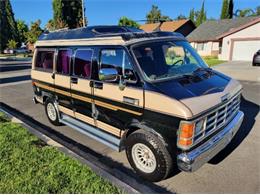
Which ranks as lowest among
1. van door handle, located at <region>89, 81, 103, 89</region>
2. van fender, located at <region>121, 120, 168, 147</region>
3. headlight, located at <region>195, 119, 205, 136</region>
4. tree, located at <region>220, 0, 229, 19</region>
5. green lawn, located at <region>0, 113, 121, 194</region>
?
green lawn, located at <region>0, 113, 121, 194</region>

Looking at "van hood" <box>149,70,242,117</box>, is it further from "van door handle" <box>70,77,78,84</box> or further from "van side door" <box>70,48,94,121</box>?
"van door handle" <box>70,77,78,84</box>

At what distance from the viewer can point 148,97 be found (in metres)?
3.50

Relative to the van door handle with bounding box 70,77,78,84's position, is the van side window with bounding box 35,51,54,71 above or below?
above

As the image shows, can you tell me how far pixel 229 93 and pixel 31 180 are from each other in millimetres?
3490

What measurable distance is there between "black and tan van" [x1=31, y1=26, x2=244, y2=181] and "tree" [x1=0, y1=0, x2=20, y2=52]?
2161 inches

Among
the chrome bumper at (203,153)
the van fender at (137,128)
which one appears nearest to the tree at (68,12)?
the van fender at (137,128)

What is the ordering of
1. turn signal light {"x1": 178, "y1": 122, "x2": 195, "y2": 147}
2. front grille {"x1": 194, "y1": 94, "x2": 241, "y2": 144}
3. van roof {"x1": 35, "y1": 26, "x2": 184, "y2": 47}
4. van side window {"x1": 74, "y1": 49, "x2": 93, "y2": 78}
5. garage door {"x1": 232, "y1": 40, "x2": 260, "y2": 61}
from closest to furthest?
turn signal light {"x1": 178, "y1": 122, "x2": 195, "y2": 147}
front grille {"x1": 194, "y1": 94, "x2": 241, "y2": 144}
van roof {"x1": 35, "y1": 26, "x2": 184, "y2": 47}
van side window {"x1": 74, "y1": 49, "x2": 93, "y2": 78}
garage door {"x1": 232, "y1": 40, "x2": 260, "y2": 61}

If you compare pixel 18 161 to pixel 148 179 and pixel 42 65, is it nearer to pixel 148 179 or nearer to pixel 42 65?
pixel 148 179

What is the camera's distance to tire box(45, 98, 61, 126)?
6105mm

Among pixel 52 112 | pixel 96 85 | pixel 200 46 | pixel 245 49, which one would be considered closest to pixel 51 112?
pixel 52 112

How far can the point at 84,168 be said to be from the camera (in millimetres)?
3891

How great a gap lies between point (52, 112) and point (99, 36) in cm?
282

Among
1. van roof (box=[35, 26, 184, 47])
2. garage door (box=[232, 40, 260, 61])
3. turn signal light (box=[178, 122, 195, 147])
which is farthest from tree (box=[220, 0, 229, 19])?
turn signal light (box=[178, 122, 195, 147])

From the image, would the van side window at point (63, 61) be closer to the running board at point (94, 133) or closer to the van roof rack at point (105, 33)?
the van roof rack at point (105, 33)
